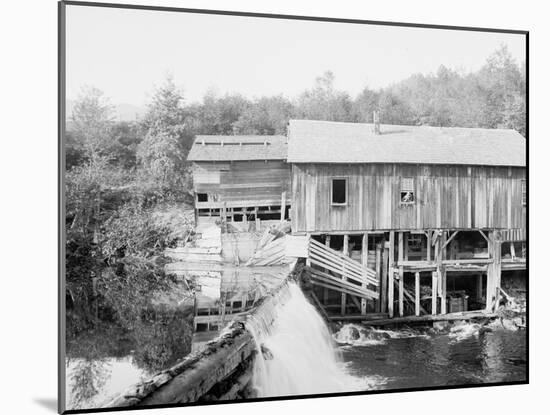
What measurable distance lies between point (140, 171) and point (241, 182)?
3.62 ft

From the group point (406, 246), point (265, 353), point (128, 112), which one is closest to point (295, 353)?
point (265, 353)

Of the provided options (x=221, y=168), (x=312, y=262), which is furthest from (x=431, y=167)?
(x=221, y=168)

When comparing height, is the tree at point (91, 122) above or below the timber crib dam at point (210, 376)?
above

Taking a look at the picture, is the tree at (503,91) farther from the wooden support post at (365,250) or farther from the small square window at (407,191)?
the wooden support post at (365,250)

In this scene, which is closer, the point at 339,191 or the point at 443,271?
the point at 339,191

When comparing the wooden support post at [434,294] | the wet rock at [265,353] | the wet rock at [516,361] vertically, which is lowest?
the wet rock at [516,361]

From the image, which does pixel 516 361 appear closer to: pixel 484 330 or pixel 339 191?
pixel 484 330

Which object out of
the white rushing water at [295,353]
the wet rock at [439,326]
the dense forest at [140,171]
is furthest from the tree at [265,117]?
the wet rock at [439,326]

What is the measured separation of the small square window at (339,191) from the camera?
939 centimetres

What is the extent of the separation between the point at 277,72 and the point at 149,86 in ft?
4.52

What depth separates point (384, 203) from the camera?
952 centimetres

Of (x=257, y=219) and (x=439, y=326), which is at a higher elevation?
(x=257, y=219)

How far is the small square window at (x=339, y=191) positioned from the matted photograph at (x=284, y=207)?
0.05 feet

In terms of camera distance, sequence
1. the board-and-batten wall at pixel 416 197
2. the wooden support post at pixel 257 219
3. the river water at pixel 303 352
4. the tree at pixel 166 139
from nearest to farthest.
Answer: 1. the river water at pixel 303 352
2. the tree at pixel 166 139
3. the wooden support post at pixel 257 219
4. the board-and-batten wall at pixel 416 197
